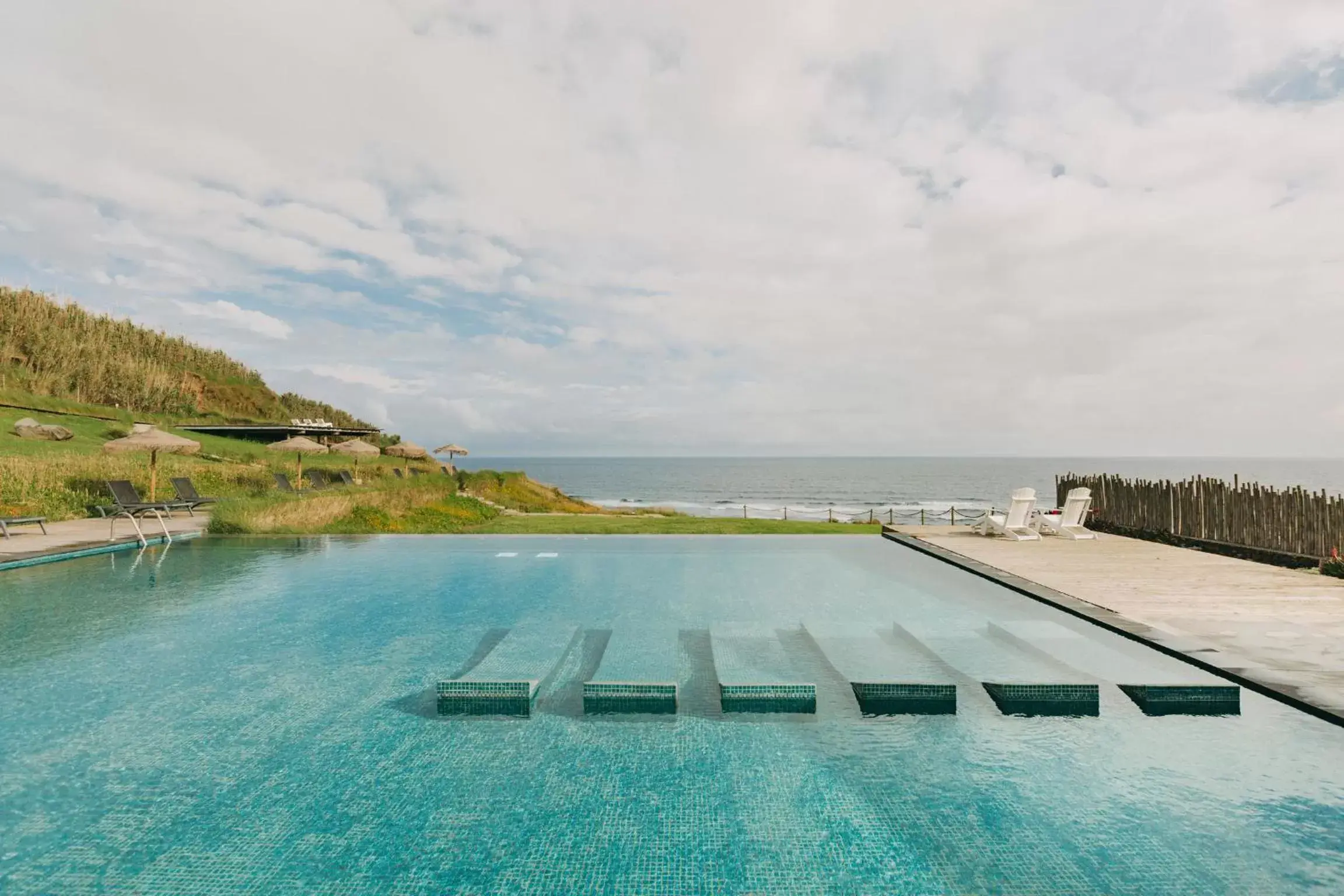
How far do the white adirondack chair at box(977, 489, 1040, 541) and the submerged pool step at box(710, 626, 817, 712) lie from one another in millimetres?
7527

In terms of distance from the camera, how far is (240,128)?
13.8 meters

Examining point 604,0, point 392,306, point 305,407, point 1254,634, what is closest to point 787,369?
point 392,306

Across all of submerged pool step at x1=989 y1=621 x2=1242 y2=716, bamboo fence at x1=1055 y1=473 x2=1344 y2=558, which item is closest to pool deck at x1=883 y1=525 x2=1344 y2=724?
submerged pool step at x1=989 y1=621 x2=1242 y2=716

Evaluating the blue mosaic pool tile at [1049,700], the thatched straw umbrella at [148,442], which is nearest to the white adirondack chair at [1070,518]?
the blue mosaic pool tile at [1049,700]

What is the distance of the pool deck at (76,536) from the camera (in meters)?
9.47

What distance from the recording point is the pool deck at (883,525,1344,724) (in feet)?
14.5

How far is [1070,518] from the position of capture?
1230cm

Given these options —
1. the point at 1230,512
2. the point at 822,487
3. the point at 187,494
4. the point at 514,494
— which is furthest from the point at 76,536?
the point at 822,487

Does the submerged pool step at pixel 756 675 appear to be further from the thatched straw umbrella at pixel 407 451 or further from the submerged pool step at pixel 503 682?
the thatched straw umbrella at pixel 407 451

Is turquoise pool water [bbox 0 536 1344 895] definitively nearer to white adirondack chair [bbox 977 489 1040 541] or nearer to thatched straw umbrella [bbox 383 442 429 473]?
white adirondack chair [bbox 977 489 1040 541]

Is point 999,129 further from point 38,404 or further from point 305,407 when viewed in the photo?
point 305,407

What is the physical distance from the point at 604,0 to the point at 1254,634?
1221cm

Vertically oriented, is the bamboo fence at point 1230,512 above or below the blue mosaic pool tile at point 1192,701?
above

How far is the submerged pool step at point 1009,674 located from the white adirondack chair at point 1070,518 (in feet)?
22.6
